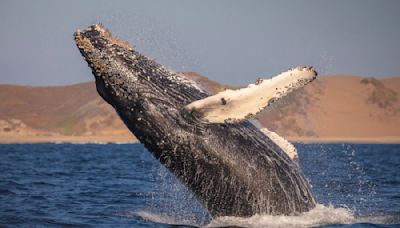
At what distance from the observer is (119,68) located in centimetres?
830

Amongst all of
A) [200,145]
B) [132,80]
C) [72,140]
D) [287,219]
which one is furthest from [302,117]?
[200,145]

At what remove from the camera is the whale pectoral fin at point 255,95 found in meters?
7.43

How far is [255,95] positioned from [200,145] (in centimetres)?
98

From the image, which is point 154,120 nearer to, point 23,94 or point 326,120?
point 326,120

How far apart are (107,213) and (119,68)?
2918 millimetres

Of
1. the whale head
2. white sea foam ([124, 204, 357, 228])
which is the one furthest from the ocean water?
the whale head

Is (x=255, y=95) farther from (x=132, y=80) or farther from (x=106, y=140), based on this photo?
(x=106, y=140)

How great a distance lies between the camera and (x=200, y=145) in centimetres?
800

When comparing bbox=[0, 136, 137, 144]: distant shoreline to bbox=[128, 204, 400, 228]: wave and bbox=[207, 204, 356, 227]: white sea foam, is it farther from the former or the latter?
bbox=[207, 204, 356, 227]: white sea foam

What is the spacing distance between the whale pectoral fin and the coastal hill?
73.3 meters

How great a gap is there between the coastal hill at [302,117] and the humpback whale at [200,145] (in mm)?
72590

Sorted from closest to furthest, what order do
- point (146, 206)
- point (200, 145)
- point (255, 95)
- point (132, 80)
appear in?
point (255, 95) < point (200, 145) < point (132, 80) < point (146, 206)

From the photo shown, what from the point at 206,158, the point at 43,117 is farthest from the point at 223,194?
the point at 43,117

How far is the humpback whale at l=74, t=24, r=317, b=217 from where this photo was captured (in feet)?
26.3
